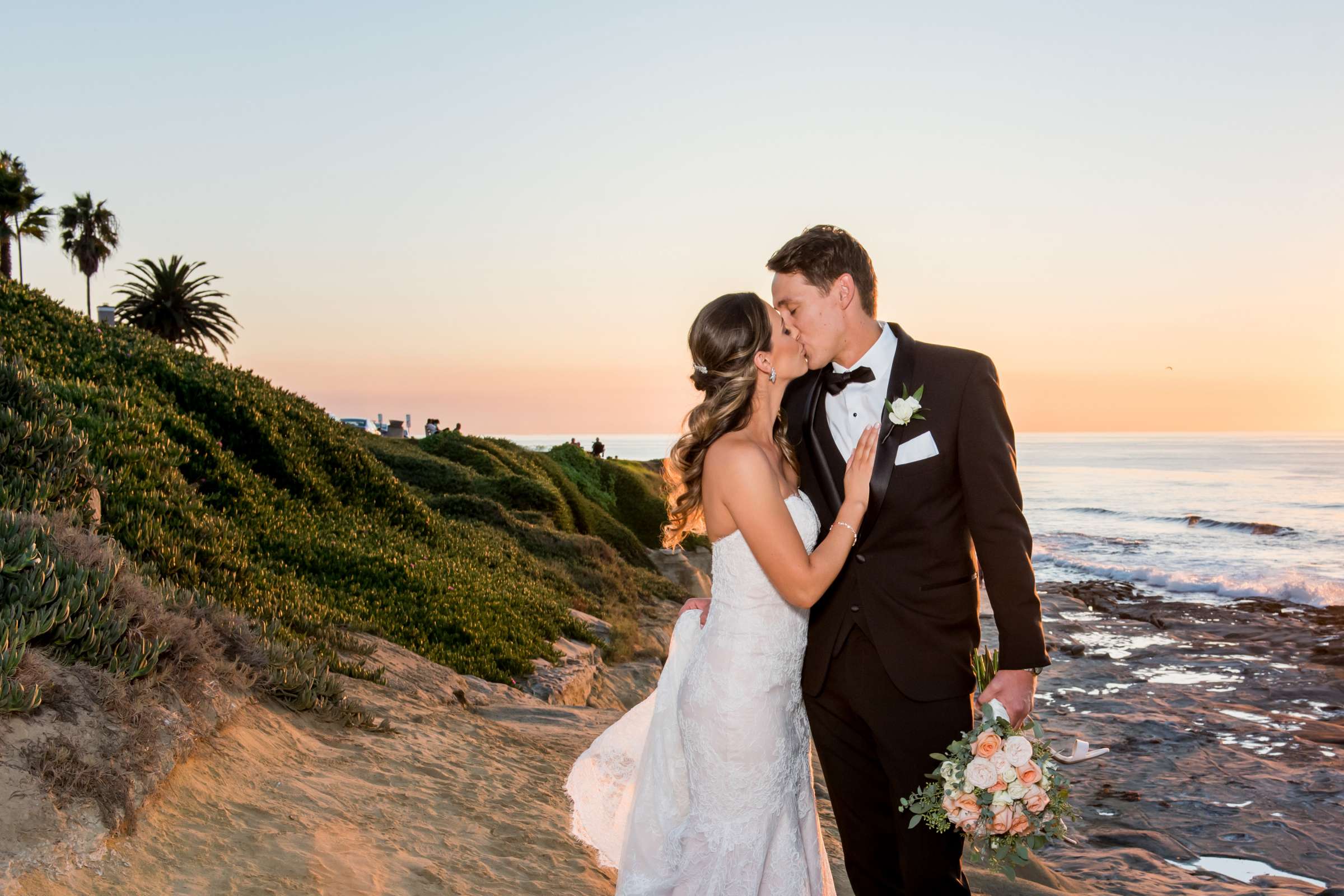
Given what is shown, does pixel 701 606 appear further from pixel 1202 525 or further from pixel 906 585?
pixel 1202 525

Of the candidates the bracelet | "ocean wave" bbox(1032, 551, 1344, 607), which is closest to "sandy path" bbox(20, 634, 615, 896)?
the bracelet

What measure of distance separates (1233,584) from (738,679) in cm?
2712

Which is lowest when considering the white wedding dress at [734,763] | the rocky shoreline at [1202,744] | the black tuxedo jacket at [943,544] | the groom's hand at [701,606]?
the rocky shoreline at [1202,744]

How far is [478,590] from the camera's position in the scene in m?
11.5

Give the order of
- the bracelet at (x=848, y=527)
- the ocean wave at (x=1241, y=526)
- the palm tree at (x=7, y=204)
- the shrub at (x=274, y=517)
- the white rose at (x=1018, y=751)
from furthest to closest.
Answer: the palm tree at (x=7, y=204)
the ocean wave at (x=1241, y=526)
the shrub at (x=274, y=517)
the bracelet at (x=848, y=527)
the white rose at (x=1018, y=751)

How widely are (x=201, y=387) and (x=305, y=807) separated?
9918 millimetres

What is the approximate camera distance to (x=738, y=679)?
3.87m

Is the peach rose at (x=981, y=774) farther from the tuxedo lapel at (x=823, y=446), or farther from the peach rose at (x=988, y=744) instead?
the tuxedo lapel at (x=823, y=446)

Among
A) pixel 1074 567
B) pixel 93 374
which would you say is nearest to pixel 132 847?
pixel 93 374

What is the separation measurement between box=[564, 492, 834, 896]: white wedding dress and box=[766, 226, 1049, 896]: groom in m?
0.18

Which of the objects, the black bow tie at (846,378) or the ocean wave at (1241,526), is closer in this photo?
the black bow tie at (846,378)

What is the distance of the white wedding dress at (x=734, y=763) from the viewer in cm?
386

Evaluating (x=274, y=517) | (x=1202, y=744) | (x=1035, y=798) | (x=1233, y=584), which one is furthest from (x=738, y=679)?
(x=1233, y=584)

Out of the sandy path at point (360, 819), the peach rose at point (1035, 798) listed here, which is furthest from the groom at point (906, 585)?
the sandy path at point (360, 819)
